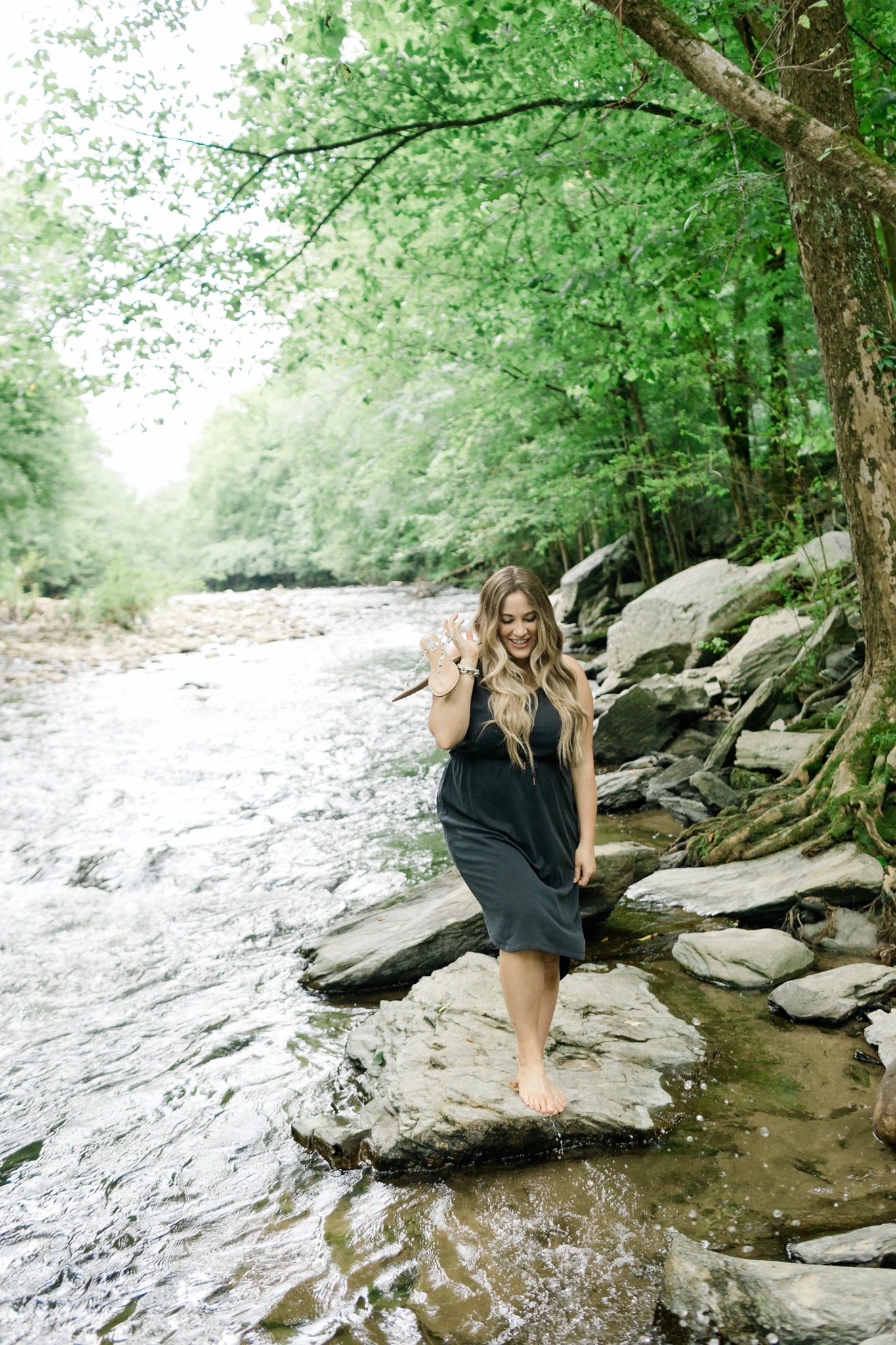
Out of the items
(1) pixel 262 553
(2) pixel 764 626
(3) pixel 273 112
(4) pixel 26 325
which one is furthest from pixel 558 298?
(1) pixel 262 553

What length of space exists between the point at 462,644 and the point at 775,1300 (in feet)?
7.48

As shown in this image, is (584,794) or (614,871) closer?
(584,794)

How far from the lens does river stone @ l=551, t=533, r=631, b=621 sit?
59.0ft

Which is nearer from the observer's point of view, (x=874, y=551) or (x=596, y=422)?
(x=874, y=551)

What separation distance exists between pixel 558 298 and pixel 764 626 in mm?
3798

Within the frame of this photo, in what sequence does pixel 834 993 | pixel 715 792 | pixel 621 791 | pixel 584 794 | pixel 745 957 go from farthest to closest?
pixel 621 791 < pixel 715 792 < pixel 745 957 < pixel 834 993 < pixel 584 794

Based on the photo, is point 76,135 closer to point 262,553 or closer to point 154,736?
point 154,736

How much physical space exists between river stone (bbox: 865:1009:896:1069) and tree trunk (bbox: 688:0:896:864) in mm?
1153

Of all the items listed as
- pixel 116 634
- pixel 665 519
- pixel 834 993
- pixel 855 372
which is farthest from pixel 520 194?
pixel 116 634

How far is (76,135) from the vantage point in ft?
24.8

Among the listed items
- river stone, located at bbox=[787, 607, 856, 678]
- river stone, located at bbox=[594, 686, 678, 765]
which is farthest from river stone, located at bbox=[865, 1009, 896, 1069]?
river stone, located at bbox=[594, 686, 678, 765]

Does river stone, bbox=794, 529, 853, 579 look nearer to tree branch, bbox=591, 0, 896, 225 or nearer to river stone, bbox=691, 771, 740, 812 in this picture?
river stone, bbox=691, 771, 740, 812

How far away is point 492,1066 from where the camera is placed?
154 inches

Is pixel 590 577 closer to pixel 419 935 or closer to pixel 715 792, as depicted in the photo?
pixel 715 792
